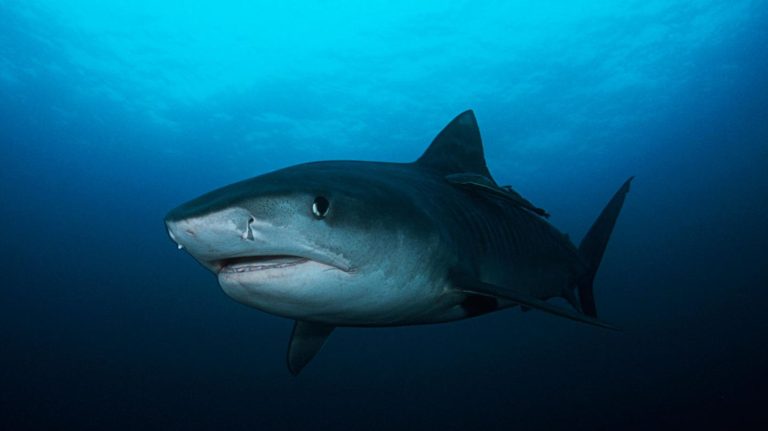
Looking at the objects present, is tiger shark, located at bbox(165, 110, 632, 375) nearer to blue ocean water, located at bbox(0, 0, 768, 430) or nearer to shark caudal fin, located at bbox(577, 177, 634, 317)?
shark caudal fin, located at bbox(577, 177, 634, 317)

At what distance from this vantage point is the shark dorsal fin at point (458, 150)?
4383mm

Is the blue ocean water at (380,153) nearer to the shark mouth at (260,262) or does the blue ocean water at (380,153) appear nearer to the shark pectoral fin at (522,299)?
the shark pectoral fin at (522,299)

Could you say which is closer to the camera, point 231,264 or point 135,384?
point 231,264

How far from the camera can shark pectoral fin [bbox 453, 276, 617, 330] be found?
87.7 inches

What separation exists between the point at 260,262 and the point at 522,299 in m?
1.48

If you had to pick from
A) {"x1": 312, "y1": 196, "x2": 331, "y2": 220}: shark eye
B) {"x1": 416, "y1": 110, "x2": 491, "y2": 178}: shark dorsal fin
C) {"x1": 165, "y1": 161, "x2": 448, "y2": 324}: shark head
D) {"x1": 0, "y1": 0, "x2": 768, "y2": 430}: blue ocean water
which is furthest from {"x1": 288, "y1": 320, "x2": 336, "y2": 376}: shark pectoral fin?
{"x1": 0, "y1": 0, "x2": 768, "y2": 430}: blue ocean water

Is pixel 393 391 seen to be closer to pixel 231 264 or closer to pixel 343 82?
pixel 231 264

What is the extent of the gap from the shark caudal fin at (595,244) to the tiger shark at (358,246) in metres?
1.62

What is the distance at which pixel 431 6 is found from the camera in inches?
713

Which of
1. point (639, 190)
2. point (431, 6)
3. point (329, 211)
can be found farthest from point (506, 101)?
point (639, 190)

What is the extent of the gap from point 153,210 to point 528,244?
5361 centimetres

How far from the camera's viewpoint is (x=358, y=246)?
1934 mm

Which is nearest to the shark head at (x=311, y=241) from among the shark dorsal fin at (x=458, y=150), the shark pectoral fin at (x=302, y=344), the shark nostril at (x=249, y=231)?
the shark nostril at (x=249, y=231)

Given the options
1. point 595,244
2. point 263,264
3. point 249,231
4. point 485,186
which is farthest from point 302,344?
point 595,244
